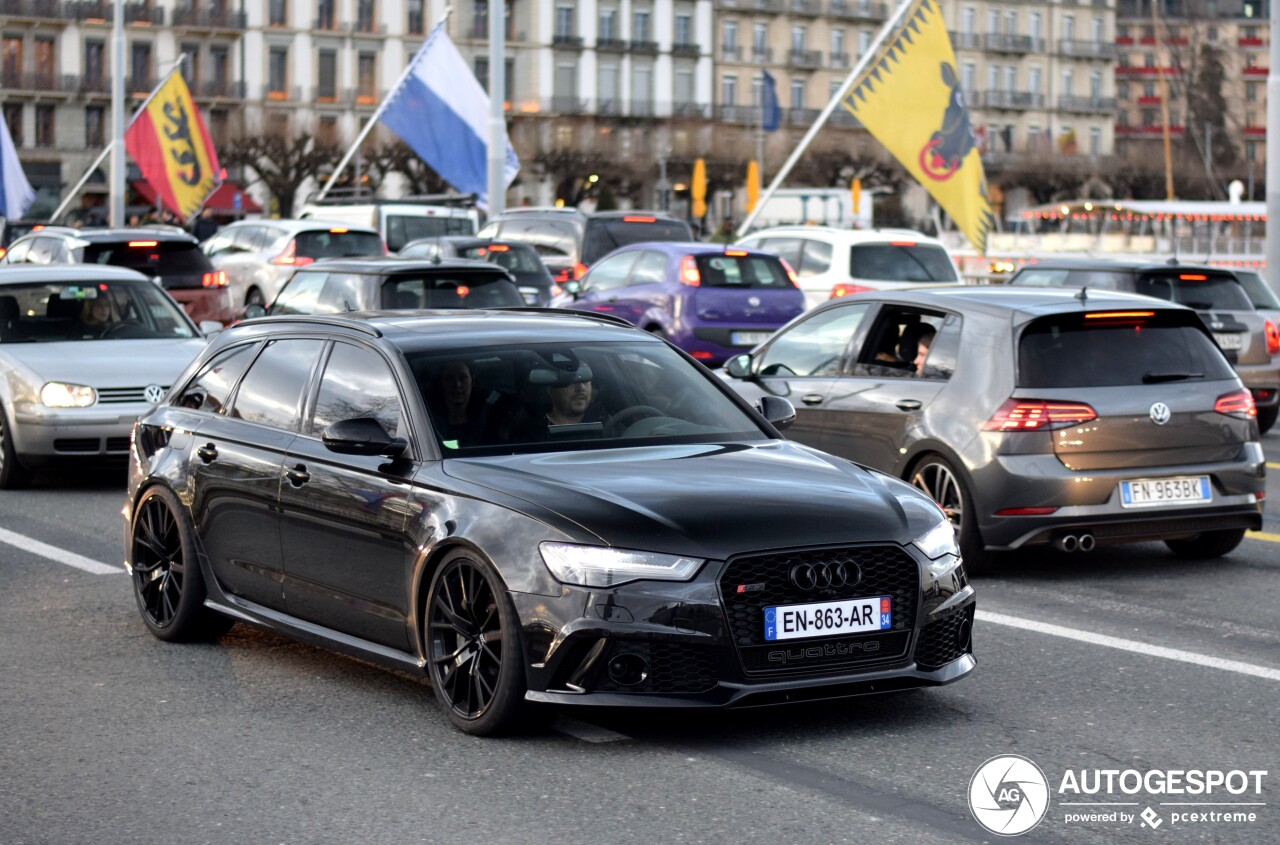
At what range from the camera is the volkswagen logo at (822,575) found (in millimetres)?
6254

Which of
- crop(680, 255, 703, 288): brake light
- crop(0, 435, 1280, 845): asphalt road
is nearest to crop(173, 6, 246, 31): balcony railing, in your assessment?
crop(680, 255, 703, 288): brake light

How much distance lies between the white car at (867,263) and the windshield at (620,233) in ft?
15.3

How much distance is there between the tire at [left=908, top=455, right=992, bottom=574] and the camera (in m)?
10.1

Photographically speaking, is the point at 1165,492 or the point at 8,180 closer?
the point at 1165,492

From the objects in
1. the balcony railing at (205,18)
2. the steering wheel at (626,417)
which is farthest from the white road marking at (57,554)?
the balcony railing at (205,18)

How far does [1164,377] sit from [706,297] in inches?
513

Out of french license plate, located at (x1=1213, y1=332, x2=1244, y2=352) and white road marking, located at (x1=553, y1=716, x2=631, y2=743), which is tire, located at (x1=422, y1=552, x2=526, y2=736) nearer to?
white road marking, located at (x1=553, y1=716, x2=631, y2=743)

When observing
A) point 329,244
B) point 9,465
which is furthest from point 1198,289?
point 329,244

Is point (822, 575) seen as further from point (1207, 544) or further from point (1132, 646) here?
point (1207, 544)

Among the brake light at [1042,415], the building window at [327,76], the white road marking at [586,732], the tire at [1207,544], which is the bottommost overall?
the white road marking at [586,732]

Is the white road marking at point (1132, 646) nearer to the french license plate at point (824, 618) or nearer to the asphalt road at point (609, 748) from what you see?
the asphalt road at point (609, 748)

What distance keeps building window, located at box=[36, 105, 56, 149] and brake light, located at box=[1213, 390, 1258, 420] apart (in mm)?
87998

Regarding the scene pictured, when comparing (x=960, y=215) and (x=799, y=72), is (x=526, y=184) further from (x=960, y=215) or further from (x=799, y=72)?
(x=960, y=215)

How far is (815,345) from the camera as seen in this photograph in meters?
11.8
